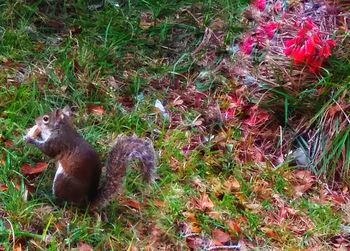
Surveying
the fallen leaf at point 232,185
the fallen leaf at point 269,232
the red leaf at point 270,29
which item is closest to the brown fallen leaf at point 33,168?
the fallen leaf at point 232,185

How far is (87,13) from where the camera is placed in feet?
19.7

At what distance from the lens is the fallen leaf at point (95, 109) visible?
5105mm

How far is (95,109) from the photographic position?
16.9ft

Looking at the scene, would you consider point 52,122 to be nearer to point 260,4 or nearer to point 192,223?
point 192,223

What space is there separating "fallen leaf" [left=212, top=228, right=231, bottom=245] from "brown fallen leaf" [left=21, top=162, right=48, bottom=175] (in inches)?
41.8

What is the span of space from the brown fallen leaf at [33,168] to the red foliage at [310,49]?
6.84 feet

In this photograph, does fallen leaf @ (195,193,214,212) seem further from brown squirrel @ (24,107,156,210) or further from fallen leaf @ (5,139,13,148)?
fallen leaf @ (5,139,13,148)

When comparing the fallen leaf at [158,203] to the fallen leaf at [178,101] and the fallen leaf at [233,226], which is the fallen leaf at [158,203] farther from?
the fallen leaf at [178,101]

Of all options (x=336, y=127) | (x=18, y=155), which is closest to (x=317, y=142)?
(x=336, y=127)

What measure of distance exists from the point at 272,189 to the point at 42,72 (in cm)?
176

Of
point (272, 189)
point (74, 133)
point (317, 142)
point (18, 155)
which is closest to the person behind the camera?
point (74, 133)

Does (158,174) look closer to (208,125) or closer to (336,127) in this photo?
(208,125)

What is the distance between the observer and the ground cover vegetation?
4.29 m

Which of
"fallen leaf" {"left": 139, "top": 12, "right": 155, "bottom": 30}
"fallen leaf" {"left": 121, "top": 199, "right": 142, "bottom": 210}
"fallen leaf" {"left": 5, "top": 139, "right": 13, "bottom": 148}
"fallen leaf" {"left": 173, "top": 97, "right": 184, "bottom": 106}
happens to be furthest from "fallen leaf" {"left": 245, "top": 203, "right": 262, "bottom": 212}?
"fallen leaf" {"left": 139, "top": 12, "right": 155, "bottom": 30}
